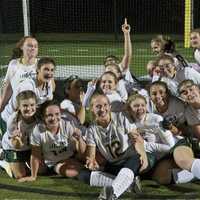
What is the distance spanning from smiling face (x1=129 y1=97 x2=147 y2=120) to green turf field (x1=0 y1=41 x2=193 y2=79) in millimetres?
7303

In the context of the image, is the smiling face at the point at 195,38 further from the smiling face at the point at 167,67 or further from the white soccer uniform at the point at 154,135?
the white soccer uniform at the point at 154,135

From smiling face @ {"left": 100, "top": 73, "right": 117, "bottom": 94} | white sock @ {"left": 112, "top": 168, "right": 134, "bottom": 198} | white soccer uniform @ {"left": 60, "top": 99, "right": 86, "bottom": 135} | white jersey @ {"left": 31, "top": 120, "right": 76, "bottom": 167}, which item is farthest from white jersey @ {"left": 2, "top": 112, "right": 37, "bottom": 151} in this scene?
white sock @ {"left": 112, "top": 168, "right": 134, "bottom": 198}

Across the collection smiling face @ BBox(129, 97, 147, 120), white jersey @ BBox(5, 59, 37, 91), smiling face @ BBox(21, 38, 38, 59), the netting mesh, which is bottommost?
smiling face @ BBox(129, 97, 147, 120)

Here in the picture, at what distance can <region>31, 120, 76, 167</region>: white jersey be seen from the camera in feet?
17.0

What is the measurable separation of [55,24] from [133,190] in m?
19.4

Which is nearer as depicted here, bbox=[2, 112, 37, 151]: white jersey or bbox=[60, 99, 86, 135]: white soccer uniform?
bbox=[2, 112, 37, 151]: white jersey

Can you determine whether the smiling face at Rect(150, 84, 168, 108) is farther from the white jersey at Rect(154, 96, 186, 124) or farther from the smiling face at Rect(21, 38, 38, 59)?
the smiling face at Rect(21, 38, 38, 59)

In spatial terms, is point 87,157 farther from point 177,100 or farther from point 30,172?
point 177,100

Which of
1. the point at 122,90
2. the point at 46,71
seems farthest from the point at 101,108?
the point at 122,90

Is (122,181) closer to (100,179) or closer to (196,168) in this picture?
(100,179)

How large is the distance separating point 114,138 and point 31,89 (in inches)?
49.3

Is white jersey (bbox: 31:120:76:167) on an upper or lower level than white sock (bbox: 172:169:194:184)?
upper

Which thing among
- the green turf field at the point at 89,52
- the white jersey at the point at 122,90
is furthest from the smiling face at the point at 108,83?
the green turf field at the point at 89,52

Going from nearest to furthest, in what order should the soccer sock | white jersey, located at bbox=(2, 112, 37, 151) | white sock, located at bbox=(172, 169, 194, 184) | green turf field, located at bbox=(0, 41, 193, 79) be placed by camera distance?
white sock, located at bbox=(172, 169, 194, 184), the soccer sock, white jersey, located at bbox=(2, 112, 37, 151), green turf field, located at bbox=(0, 41, 193, 79)
